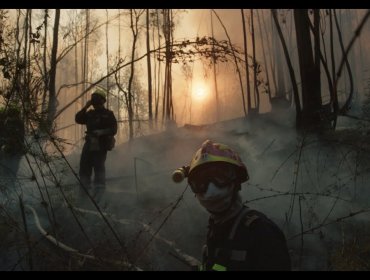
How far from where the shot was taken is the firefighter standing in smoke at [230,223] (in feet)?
6.14

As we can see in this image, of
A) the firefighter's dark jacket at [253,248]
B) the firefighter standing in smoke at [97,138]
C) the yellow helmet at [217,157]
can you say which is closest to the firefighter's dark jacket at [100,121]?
the firefighter standing in smoke at [97,138]

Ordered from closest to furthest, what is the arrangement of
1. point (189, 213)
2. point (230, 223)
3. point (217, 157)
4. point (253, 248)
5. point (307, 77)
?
1. point (253, 248)
2. point (230, 223)
3. point (217, 157)
4. point (189, 213)
5. point (307, 77)

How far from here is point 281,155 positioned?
25.2 feet

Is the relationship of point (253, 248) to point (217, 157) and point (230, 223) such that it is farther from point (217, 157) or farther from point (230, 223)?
point (217, 157)

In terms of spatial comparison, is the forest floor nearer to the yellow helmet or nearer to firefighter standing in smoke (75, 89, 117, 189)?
firefighter standing in smoke (75, 89, 117, 189)

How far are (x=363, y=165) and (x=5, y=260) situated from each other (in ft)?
15.4

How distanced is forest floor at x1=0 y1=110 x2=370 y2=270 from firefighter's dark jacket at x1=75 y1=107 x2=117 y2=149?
70 cm

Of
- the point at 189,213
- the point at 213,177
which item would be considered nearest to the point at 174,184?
the point at 189,213

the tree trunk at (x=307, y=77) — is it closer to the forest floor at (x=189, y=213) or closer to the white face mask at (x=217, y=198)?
the forest floor at (x=189, y=213)

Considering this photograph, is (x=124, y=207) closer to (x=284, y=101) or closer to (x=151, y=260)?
(x=151, y=260)

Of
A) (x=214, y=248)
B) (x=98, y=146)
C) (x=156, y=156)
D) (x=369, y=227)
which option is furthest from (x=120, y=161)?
(x=214, y=248)

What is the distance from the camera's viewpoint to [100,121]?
675cm

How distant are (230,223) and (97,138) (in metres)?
4.87

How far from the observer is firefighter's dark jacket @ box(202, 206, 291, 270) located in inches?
72.8
